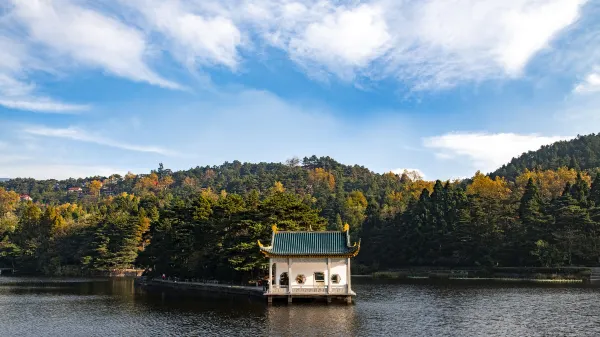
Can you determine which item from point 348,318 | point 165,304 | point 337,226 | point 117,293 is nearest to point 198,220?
point 117,293

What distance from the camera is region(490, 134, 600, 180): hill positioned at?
6029 inches

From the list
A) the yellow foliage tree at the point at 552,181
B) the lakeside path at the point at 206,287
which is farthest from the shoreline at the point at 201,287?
the yellow foliage tree at the point at 552,181

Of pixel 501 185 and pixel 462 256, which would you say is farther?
pixel 501 185

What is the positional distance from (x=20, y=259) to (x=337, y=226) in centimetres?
6747

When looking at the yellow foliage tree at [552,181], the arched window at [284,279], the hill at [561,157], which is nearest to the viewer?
the arched window at [284,279]

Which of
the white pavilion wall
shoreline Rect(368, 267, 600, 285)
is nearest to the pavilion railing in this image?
the white pavilion wall

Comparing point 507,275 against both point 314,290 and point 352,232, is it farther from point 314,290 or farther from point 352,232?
point 314,290

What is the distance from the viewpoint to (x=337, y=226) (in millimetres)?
121062

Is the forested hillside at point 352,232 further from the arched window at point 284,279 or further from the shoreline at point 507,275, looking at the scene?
the arched window at point 284,279

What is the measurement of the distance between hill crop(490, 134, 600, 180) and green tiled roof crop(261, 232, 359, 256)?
389ft

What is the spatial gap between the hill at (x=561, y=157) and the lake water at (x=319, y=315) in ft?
357

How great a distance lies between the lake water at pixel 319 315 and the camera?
109 feet

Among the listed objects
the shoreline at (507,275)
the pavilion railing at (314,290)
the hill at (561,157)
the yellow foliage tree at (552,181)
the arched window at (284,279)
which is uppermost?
the hill at (561,157)

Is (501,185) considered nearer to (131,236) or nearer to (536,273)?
(536,273)
